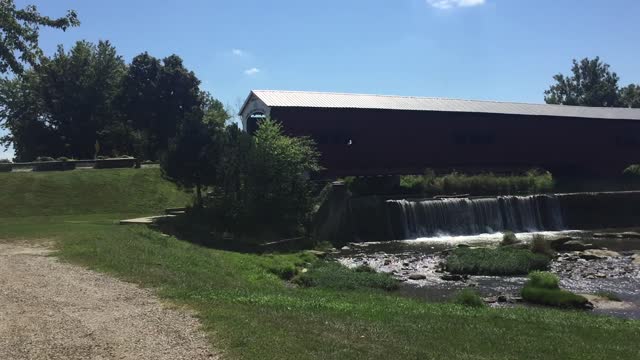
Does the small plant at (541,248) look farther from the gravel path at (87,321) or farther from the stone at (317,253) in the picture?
the gravel path at (87,321)

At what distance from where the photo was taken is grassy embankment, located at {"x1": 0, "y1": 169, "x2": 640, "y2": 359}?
873 cm

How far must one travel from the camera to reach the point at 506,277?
22.9 metres

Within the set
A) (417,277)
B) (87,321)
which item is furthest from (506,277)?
(87,321)

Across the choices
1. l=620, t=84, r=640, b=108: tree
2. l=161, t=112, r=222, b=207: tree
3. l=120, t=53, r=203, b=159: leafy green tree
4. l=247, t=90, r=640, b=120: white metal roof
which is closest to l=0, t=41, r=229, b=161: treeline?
l=120, t=53, r=203, b=159: leafy green tree

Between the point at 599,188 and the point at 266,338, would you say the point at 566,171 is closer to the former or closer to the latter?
the point at 599,188

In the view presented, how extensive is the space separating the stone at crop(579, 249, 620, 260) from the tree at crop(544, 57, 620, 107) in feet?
255

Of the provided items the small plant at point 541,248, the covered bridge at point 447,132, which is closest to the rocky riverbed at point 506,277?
the small plant at point 541,248

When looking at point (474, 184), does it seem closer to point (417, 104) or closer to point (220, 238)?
point (417, 104)

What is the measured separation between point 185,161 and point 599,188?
3561 centimetres

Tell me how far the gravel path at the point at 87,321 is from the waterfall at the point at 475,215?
2476 centimetres

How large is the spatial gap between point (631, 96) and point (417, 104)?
66.1 meters

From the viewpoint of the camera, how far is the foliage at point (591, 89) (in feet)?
322

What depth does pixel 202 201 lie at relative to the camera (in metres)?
31.3

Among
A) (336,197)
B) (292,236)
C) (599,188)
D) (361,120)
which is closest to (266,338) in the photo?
(292,236)
